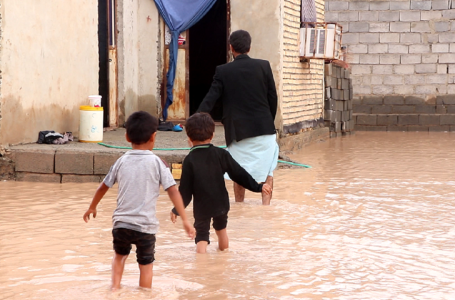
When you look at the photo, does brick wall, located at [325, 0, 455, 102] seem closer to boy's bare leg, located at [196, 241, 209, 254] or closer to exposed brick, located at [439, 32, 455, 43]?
exposed brick, located at [439, 32, 455, 43]

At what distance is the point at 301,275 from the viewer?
14.1 ft

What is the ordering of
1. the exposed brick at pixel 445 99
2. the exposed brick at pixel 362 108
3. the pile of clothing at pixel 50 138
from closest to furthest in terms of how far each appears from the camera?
the pile of clothing at pixel 50 138 → the exposed brick at pixel 445 99 → the exposed brick at pixel 362 108

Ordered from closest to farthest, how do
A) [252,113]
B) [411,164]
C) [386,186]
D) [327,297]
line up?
[327,297] → [252,113] → [386,186] → [411,164]

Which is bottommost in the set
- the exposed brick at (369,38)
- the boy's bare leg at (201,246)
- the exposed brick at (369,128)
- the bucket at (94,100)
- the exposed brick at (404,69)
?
the exposed brick at (369,128)

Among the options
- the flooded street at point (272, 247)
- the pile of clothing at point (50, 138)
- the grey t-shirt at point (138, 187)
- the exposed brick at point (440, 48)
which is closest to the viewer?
the grey t-shirt at point (138, 187)

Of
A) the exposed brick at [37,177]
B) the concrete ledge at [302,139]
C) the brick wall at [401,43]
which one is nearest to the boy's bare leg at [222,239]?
the exposed brick at [37,177]

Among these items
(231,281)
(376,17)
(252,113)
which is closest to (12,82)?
(252,113)

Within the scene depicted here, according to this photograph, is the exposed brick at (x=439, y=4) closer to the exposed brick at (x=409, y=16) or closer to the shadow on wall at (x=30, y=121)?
the exposed brick at (x=409, y=16)

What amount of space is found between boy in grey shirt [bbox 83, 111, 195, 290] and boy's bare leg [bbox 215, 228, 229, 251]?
1.04 meters

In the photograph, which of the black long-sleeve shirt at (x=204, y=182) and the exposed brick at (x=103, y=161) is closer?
the black long-sleeve shirt at (x=204, y=182)

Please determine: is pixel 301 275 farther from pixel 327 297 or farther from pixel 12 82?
pixel 12 82

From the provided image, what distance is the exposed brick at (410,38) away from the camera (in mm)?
18516

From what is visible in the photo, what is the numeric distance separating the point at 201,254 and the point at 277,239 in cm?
75

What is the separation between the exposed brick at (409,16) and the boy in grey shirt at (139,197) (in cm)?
1590
